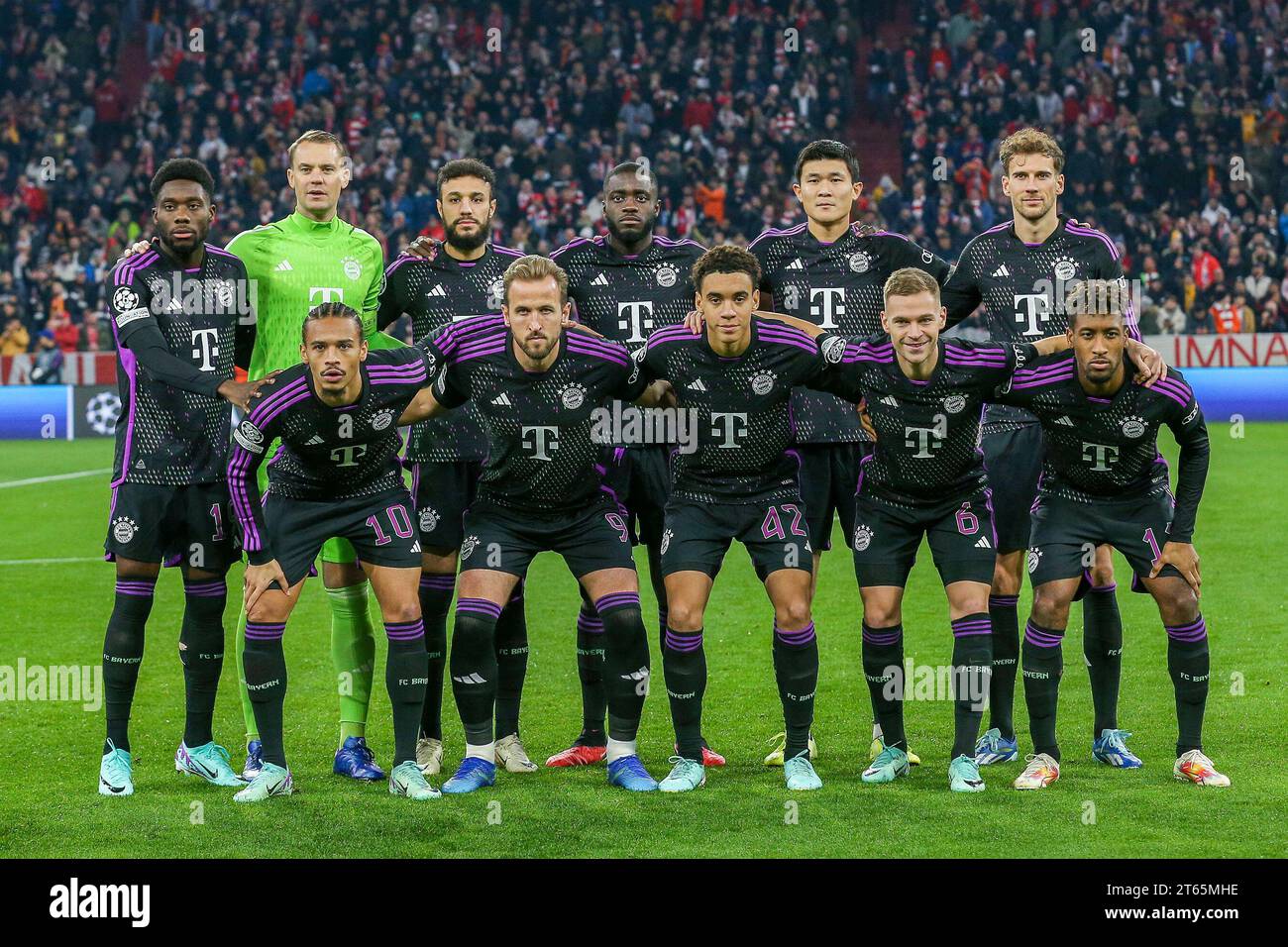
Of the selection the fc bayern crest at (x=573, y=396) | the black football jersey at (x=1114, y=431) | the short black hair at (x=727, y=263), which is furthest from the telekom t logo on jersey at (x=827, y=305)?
the fc bayern crest at (x=573, y=396)

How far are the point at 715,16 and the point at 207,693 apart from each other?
25.1 m

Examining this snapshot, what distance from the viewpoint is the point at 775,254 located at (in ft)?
24.3

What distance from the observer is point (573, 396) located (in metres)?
6.79

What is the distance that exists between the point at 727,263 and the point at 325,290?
182 cm

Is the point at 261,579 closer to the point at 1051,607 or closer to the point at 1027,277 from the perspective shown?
the point at 1051,607

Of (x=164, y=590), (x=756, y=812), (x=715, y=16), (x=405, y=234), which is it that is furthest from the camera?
(x=715, y=16)

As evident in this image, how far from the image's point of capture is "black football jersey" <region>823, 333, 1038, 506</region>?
664 centimetres

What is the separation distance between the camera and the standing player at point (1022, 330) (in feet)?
23.1

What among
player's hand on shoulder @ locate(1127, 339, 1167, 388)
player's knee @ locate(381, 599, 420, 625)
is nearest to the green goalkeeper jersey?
player's knee @ locate(381, 599, 420, 625)

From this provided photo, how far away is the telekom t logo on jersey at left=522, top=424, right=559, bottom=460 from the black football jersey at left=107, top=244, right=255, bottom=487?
1277 millimetres

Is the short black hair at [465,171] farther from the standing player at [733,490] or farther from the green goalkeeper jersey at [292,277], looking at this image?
the standing player at [733,490]

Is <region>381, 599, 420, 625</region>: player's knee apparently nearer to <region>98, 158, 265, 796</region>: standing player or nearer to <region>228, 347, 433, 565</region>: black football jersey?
<region>228, 347, 433, 565</region>: black football jersey
